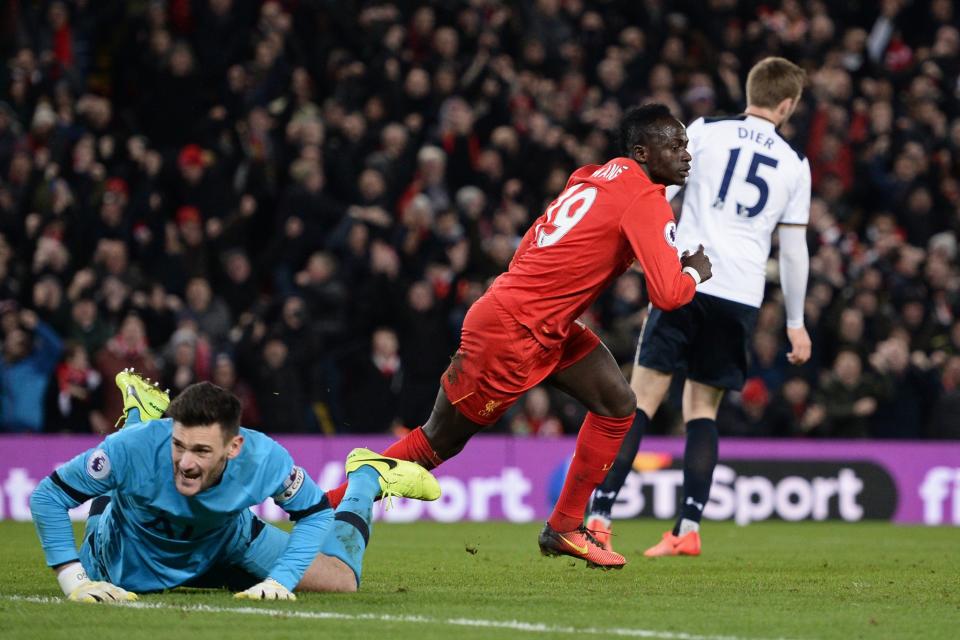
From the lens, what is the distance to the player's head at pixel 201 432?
573 cm

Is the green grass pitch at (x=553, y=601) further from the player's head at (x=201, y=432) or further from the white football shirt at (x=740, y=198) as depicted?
the white football shirt at (x=740, y=198)

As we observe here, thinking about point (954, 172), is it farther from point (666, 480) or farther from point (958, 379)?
point (666, 480)

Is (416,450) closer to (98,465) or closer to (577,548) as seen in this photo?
(577,548)

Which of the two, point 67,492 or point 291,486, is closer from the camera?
point 67,492

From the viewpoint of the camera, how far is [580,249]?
716 cm

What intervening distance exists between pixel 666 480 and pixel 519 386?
7310mm

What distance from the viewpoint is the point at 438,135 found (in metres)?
16.5

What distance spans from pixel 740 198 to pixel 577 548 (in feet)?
8.13

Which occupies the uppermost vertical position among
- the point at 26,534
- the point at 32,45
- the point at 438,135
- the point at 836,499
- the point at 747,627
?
the point at 32,45

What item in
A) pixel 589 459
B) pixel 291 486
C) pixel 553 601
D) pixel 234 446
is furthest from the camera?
pixel 589 459

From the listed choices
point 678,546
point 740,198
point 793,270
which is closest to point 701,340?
point 793,270

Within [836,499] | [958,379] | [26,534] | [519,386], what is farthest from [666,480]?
[519,386]

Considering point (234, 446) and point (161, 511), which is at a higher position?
point (234, 446)

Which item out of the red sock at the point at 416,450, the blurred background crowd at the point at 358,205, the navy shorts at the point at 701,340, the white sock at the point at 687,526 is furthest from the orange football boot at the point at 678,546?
the blurred background crowd at the point at 358,205
